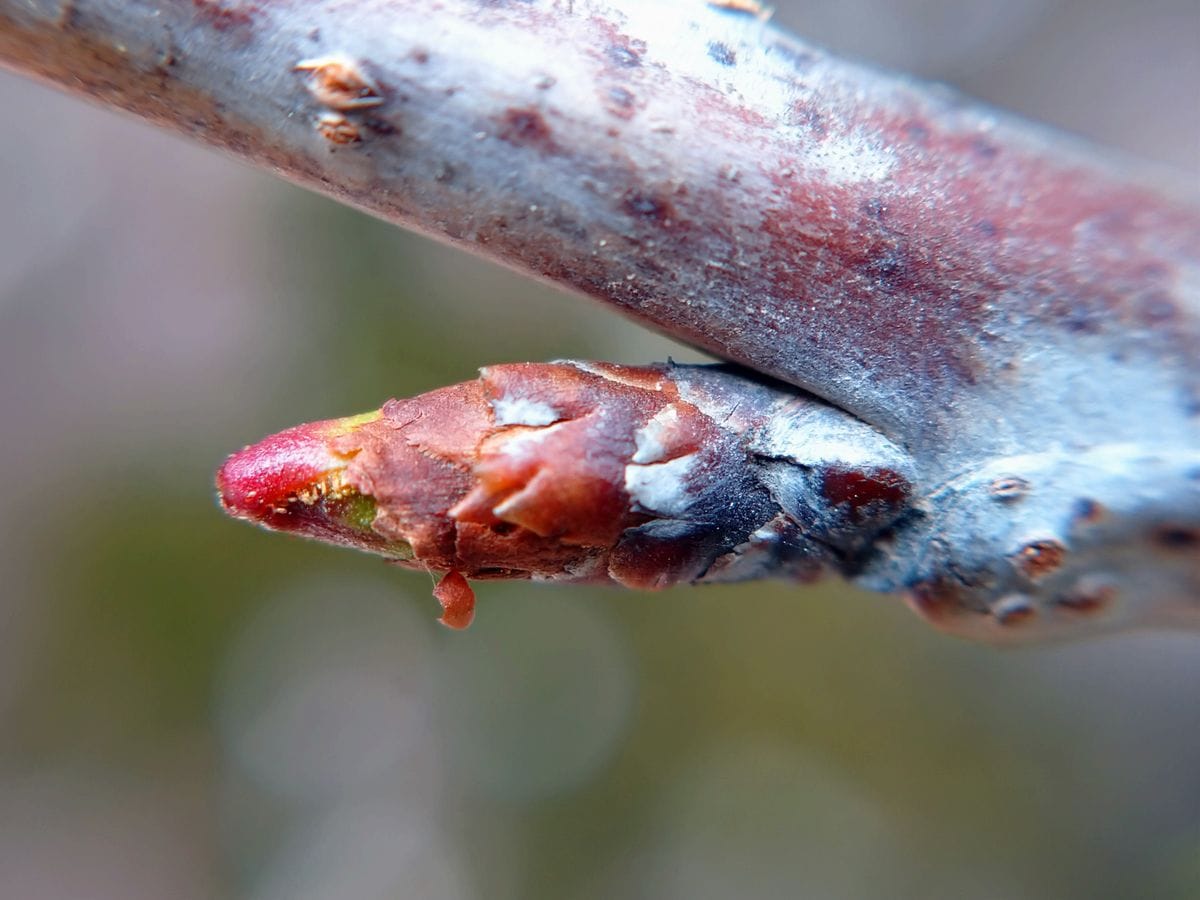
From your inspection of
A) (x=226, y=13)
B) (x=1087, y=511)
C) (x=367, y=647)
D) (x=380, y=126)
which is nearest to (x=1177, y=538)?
(x=1087, y=511)

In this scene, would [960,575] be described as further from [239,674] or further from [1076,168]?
[239,674]

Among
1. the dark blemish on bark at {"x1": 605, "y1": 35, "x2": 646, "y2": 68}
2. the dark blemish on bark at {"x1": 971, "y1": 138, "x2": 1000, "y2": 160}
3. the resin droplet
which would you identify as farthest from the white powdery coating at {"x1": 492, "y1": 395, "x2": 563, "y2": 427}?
the dark blemish on bark at {"x1": 971, "y1": 138, "x2": 1000, "y2": 160}

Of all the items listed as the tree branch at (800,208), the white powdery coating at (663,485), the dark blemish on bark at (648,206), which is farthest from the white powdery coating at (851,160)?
the white powdery coating at (663,485)

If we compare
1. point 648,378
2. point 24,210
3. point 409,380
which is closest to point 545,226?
point 648,378

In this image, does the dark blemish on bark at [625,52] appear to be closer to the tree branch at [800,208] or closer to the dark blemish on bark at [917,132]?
the tree branch at [800,208]

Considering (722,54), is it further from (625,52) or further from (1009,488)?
(1009,488)
